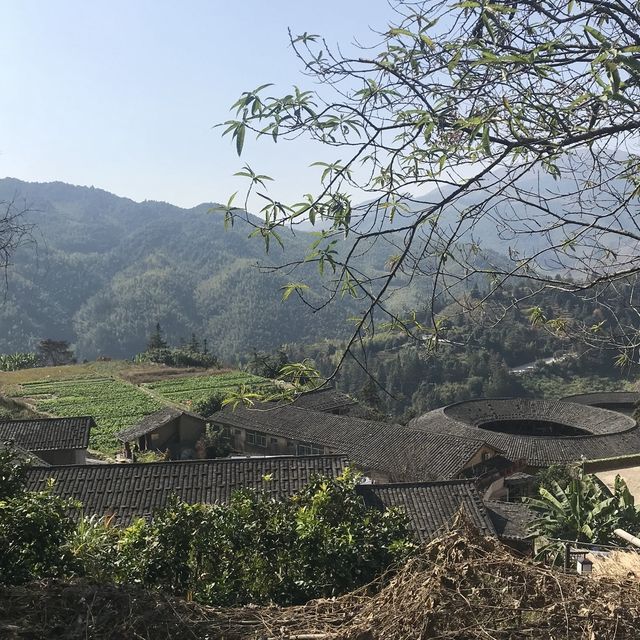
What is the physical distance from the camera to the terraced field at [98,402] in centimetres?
3155

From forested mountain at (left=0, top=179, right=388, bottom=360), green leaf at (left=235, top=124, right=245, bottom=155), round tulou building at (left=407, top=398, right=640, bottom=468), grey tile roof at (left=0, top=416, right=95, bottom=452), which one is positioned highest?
forested mountain at (left=0, top=179, right=388, bottom=360)

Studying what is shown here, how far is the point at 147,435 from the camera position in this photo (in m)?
26.8

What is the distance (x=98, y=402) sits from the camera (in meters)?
38.9

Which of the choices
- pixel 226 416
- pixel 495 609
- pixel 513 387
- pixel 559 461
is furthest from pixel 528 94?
pixel 513 387

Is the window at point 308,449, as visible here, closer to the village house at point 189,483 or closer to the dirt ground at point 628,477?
the dirt ground at point 628,477

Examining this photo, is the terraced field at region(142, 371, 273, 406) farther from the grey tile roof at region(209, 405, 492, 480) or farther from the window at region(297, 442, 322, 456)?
the window at region(297, 442, 322, 456)

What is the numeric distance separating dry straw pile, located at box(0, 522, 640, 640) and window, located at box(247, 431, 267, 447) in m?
26.0

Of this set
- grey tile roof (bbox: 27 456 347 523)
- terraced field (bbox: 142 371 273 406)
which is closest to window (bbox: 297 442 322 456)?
terraced field (bbox: 142 371 273 406)

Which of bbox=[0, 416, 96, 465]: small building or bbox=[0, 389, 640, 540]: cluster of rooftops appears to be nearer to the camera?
bbox=[0, 389, 640, 540]: cluster of rooftops

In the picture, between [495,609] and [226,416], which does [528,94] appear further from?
[226,416]

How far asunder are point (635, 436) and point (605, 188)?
28.3 metres

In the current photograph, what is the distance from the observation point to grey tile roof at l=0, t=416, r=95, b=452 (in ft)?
62.1

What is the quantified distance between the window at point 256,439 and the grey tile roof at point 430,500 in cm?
1636

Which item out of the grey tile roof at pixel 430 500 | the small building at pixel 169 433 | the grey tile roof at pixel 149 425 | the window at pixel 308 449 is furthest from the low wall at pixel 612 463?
the grey tile roof at pixel 149 425
